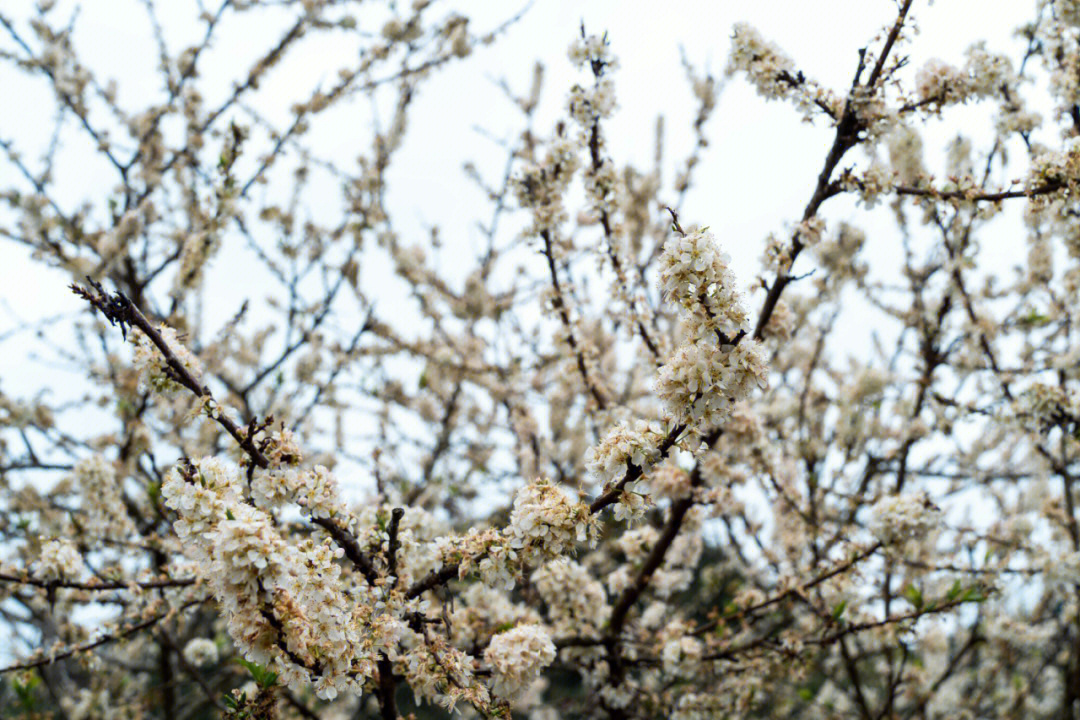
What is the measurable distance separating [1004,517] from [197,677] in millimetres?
7445

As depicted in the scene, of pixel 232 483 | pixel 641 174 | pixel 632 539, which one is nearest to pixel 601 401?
pixel 632 539

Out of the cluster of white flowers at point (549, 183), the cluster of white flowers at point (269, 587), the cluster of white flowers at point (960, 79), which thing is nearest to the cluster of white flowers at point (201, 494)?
the cluster of white flowers at point (269, 587)

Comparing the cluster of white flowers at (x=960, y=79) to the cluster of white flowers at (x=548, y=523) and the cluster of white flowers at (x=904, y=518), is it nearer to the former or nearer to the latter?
the cluster of white flowers at (x=904, y=518)

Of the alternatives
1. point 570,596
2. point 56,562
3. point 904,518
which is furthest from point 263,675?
point 904,518

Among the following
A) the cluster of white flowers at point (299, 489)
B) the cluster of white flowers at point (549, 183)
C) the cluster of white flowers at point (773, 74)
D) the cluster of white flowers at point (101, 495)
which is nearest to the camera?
the cluster of white flowers at point (299, 489)

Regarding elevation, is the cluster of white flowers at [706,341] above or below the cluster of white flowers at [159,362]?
below

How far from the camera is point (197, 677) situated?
4.19 m

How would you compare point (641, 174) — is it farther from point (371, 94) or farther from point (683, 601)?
point (683, 601)

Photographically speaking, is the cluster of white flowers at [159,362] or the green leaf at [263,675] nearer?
the green leaf at [263,675]

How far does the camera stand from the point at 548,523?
73.4 inches

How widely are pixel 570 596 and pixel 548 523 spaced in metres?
1.94

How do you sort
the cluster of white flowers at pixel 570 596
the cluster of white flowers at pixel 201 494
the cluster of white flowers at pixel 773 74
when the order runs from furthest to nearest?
the cluster of white flowers at pixel 570 596, the cluster of white flowers at pixel 773 74, the cluster of white flowers at pixel 201 494

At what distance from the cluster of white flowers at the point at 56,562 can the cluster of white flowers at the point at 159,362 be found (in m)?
1.08

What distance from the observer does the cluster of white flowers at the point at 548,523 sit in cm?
184
